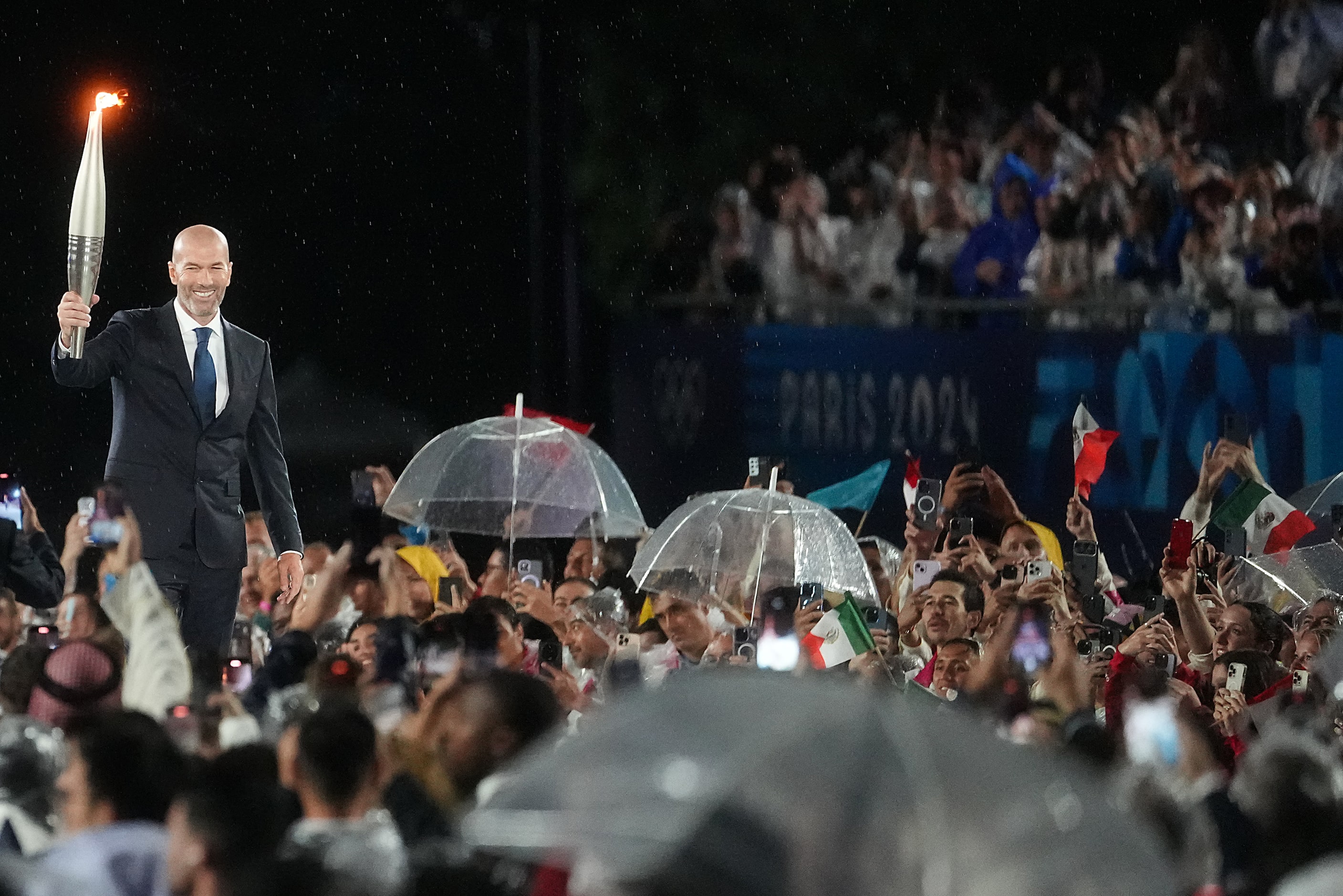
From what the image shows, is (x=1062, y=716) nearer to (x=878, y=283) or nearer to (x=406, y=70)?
(x=878, y=283)

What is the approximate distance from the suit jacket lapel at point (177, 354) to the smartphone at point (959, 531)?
316 cm

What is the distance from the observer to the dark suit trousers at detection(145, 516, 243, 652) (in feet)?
22.9

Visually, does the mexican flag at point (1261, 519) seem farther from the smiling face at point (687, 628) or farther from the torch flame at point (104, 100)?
the torch flame at point (104, 100)

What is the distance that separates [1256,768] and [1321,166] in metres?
7.66

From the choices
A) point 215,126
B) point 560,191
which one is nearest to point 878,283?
point 560,191

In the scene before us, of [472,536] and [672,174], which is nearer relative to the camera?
[472,536]

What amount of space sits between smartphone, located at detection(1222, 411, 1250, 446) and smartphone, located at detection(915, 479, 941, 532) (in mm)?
1208

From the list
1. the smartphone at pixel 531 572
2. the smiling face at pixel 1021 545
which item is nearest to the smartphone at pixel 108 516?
the smartphone at pixel 531 572

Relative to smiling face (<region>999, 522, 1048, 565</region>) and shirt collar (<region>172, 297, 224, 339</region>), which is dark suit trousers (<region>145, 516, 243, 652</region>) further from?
smiling face (<region>999, 522, 1048, 565</region>)

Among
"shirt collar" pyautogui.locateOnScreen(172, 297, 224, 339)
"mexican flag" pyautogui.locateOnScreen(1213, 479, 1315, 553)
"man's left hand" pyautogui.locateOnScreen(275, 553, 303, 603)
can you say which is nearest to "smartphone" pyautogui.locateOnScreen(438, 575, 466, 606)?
"man's left hand" pyautogui.locateOnScreen(275, 553, 303, 603)

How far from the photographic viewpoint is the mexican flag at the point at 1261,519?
831 cm

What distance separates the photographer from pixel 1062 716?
508 cm

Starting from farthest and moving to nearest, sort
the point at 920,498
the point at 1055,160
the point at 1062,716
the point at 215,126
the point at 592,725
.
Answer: the point at 215,126, the point at 1055,160, the point at 920,498, the point at 1062,716, the point at 592,725

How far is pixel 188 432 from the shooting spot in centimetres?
707
